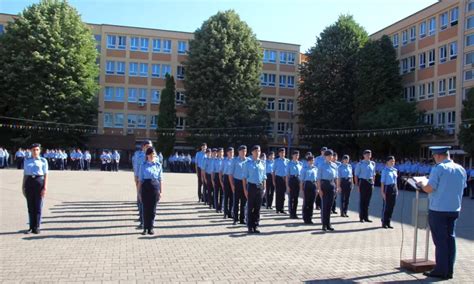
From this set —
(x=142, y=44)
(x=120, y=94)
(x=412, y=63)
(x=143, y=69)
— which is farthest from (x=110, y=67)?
(x=412, y=63)

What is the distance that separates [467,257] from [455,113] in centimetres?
3596

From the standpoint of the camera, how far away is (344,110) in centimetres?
5184

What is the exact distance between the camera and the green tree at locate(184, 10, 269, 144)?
49562 millimetres

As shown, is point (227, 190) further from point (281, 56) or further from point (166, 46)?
point (281, 56)

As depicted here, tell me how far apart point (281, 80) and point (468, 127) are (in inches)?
1360

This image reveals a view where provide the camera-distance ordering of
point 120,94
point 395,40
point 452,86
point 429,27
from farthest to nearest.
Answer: point 120,94 < point 395,40 < point 429,27 < point 452,86

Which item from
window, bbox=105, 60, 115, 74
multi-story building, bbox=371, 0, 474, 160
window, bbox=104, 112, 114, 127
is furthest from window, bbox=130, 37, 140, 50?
multi-story building, bbox=371, 0, 474, 160

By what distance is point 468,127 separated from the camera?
32.8 m

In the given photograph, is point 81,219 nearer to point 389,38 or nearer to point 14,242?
point 14,242

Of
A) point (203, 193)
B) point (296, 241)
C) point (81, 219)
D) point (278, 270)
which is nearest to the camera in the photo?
point (278, 270)

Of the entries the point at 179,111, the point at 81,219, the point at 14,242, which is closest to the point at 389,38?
the point at 179,111

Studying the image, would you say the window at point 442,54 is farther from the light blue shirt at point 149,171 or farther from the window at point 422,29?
the light blue shirt at point 149,171

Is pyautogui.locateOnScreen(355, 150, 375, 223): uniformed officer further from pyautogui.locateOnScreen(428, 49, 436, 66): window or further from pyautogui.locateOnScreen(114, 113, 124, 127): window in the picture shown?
Result: pyautogui.locateOnScreen(114, 113, 124, 127): window

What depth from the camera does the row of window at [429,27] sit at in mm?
42697
